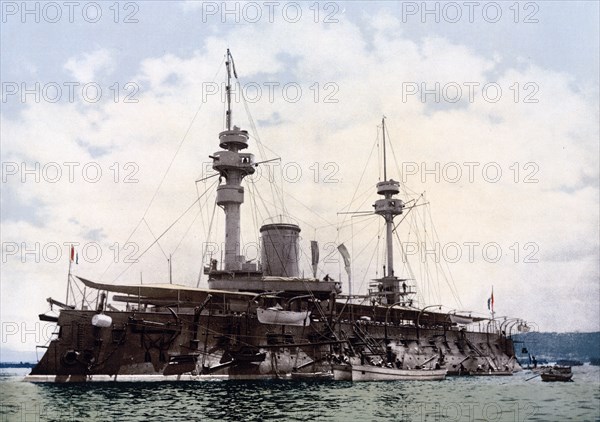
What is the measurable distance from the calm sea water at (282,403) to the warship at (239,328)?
1505mm

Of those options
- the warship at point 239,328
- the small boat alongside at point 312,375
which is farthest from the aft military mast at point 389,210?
the small boat alongside at point 312,375

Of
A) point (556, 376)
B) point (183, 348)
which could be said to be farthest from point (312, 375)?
point (556, 376)

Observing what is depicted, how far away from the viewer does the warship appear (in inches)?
1278

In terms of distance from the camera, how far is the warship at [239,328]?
32.5 meters

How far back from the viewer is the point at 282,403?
25.6 meters

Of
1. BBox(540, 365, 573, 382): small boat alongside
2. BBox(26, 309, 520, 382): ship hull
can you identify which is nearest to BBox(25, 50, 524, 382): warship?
BBox(26, 309, 520, 382): ship hull

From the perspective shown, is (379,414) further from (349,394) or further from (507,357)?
(507,357)

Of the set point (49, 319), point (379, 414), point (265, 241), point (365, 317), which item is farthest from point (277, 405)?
point (265, 241)

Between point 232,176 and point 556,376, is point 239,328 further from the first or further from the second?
point 556,376

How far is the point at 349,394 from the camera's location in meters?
29.8

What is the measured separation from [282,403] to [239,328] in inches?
441

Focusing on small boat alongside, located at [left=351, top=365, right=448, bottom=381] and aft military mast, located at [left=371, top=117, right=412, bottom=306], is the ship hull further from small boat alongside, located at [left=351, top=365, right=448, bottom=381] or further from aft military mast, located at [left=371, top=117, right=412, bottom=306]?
aft military mast, located at [left=371, top=117, right=412, bottom=306]

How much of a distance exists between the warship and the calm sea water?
1.50 meters

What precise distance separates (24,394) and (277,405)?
13.1 metres
